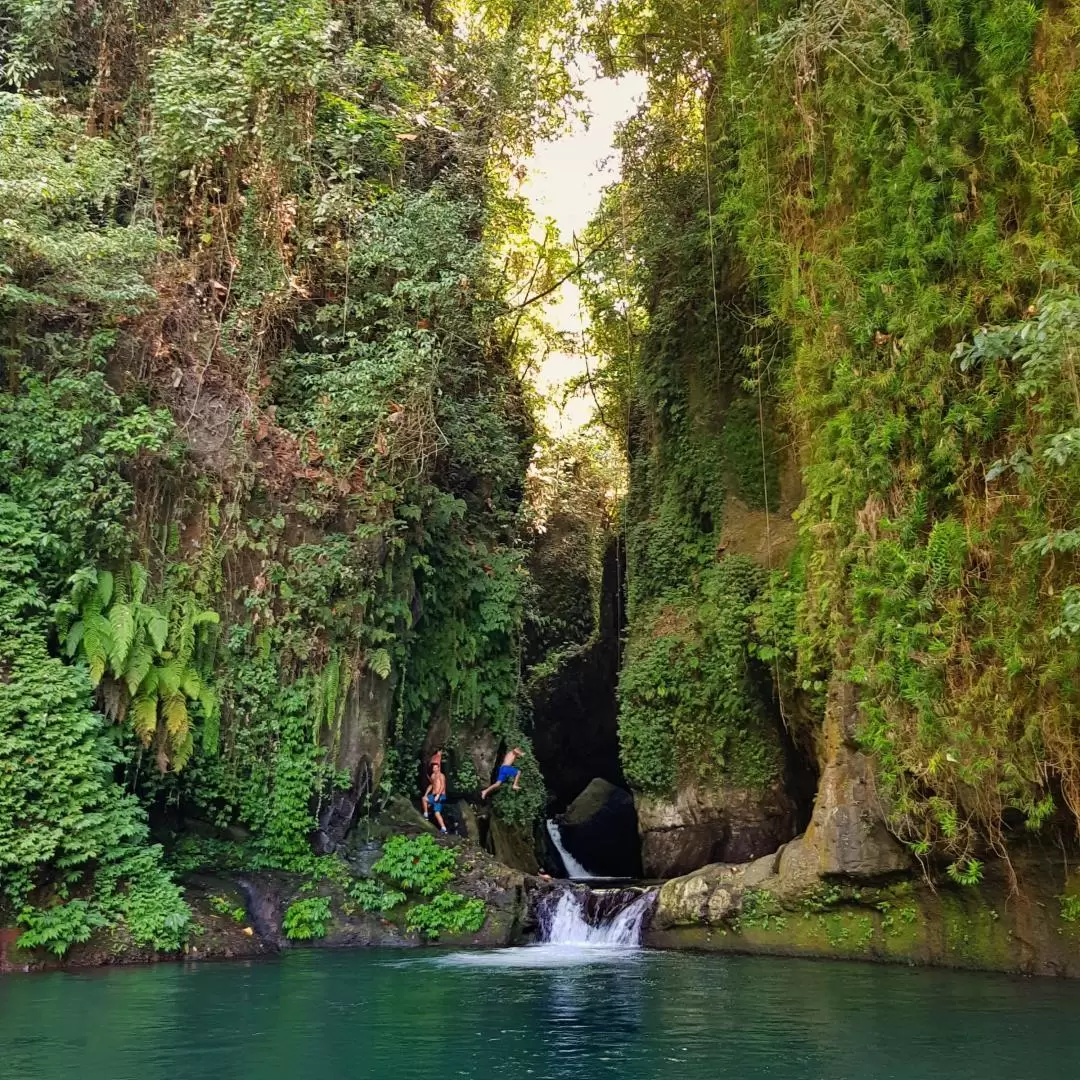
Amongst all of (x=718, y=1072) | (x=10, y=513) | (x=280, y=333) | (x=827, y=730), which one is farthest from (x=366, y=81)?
(x=718, y=1072)

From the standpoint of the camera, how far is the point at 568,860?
2180 cm

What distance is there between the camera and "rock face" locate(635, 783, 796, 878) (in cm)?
1670

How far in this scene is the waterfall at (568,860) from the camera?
70.1 ft

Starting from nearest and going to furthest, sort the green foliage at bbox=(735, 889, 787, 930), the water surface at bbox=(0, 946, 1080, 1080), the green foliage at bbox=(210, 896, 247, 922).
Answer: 1. the water surface at bbox=(0, 946, 1080, 1080)
2. the green foliage at bbox=(735, 889, 787, 930)
3. the green foliage at bbox=(210, 896, 247, 922)

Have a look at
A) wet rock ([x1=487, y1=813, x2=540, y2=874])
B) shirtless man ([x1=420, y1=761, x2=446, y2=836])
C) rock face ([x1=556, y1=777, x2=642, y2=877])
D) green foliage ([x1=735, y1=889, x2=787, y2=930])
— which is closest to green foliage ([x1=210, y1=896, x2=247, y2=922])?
shirtless man ([x1=420, y1=761, x2=446, y2=836])

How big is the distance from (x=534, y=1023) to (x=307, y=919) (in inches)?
233

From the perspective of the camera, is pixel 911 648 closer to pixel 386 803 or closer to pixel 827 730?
pixel 827 730

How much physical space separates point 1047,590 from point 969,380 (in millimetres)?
2459

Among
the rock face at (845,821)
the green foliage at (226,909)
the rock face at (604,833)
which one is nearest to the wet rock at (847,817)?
the rock face at (845,821)

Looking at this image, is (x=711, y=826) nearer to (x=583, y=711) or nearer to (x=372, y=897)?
(x=372, y=897)

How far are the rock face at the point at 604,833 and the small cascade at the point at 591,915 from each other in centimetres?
727

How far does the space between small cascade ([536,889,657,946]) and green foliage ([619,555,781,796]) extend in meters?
3.26

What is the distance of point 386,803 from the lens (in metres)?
15.0

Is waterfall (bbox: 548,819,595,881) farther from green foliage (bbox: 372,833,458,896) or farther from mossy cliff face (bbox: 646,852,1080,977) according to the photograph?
mossy cliff face (bbox: 646,852,1080,977)
